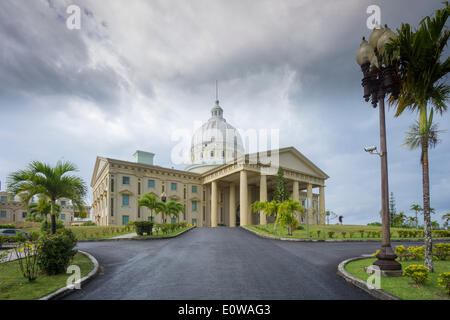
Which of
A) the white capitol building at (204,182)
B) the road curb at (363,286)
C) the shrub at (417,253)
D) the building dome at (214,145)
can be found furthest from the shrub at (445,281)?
the building dome at (214,145)

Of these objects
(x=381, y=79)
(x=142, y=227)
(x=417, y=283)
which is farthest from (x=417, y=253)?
(x=142, y=227)

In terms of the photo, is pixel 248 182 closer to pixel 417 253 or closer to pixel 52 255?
pixel 417 253

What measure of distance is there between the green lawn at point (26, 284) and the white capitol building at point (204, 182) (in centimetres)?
2585

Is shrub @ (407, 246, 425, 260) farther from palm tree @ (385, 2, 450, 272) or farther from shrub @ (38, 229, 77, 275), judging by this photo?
shrub @ (38, 229, 77, 275)

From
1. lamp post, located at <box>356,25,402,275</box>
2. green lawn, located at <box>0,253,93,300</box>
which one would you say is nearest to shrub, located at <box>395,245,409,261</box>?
lamp post, located at <box>356,25,402,275</box>

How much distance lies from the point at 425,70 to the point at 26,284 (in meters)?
13.5

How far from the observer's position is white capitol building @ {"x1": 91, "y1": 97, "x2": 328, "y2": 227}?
3969 centimetres

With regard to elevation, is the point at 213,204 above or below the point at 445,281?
below

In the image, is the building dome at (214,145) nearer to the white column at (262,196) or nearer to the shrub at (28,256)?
the white column at (262,196)

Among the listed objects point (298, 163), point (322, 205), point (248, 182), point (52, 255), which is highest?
point (298, 163)

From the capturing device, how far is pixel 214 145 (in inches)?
2437

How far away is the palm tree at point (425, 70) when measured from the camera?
343 inches
